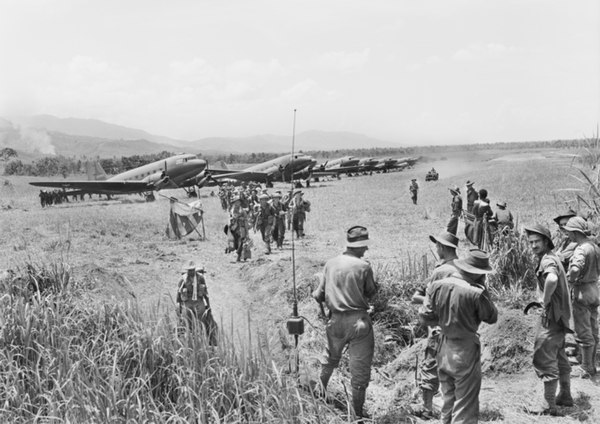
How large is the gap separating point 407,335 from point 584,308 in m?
2.74

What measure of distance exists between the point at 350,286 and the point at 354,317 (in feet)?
1.05

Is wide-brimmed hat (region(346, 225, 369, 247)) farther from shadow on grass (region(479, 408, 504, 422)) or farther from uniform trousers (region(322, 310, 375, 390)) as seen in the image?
shadow on grass (region(479, 408, 504, 422))

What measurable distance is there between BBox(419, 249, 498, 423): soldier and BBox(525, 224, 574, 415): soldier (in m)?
0.92

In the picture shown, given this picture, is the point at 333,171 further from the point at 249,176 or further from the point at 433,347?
the point at 433,347

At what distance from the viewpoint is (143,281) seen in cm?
1120

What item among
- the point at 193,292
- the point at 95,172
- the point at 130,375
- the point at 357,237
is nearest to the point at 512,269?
the point at 357,237

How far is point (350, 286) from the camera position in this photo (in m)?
5.31

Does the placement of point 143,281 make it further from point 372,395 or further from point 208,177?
point 208,177

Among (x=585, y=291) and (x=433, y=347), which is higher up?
(x=585, y=291)

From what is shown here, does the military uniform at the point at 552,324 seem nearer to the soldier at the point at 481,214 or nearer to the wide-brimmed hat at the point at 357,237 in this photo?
the wide-brimmed hat at the point at 357,237

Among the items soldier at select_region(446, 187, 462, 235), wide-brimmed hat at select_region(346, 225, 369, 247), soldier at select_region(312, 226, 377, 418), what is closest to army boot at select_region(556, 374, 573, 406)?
soldier at select_region(312, 226, 377, 418)

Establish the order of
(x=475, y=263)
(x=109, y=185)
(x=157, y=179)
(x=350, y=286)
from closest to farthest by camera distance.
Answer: (x=475, y=263)
(x=350, y=286)
(x=157, y=179)
(x=109, y=185)

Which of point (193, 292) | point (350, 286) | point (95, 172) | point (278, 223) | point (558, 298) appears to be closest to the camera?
point (558, 298)

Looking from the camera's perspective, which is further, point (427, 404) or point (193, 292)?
point (193, 292)
